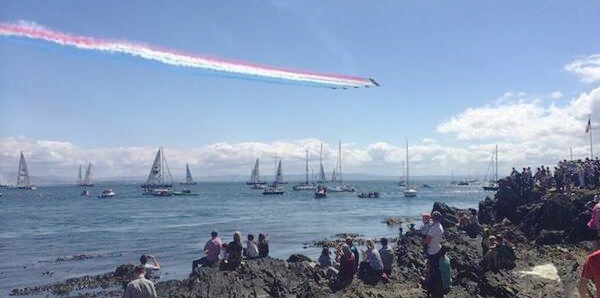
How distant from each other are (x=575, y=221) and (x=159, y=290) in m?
19.4

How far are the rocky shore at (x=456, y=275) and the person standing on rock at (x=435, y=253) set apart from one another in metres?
1.04

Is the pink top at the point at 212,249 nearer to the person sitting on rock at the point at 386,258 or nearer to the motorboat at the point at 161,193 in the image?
the person sitting on rock at the point at 386,258

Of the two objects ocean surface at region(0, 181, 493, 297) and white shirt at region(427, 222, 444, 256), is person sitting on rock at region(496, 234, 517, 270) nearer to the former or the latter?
white shirt at region(427, 222, 444, 256)

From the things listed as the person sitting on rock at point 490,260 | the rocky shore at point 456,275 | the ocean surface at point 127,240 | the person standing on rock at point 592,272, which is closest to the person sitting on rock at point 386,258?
the rocky shore at point 456,275

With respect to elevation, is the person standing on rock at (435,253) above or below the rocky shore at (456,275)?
above

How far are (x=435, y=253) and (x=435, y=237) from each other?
0.46m

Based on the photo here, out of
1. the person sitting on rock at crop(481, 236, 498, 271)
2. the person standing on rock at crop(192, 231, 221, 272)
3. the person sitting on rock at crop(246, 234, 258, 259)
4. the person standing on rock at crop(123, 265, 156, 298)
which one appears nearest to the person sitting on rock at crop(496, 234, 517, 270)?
the person sitting on rock at crop(481, 236, 498, 271)

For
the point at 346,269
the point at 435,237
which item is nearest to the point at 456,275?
the point at 346,269

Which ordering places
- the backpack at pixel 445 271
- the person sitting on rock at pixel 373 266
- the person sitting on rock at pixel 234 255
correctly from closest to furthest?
the backpack at pixel 445 271, the person sitting on rock at pixel 373 266, the person sitting on rock at pixel 234 255

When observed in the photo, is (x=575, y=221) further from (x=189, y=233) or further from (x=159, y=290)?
(x=189, y=233)

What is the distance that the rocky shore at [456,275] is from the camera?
15359 mm

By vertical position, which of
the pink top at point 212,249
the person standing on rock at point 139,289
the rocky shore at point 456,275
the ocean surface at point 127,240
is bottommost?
the ocean surface at point 127,240

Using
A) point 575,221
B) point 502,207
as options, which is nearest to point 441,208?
point 502,207

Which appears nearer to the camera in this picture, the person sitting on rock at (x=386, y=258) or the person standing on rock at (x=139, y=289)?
the person standing on rock at (x=139, y=289)
